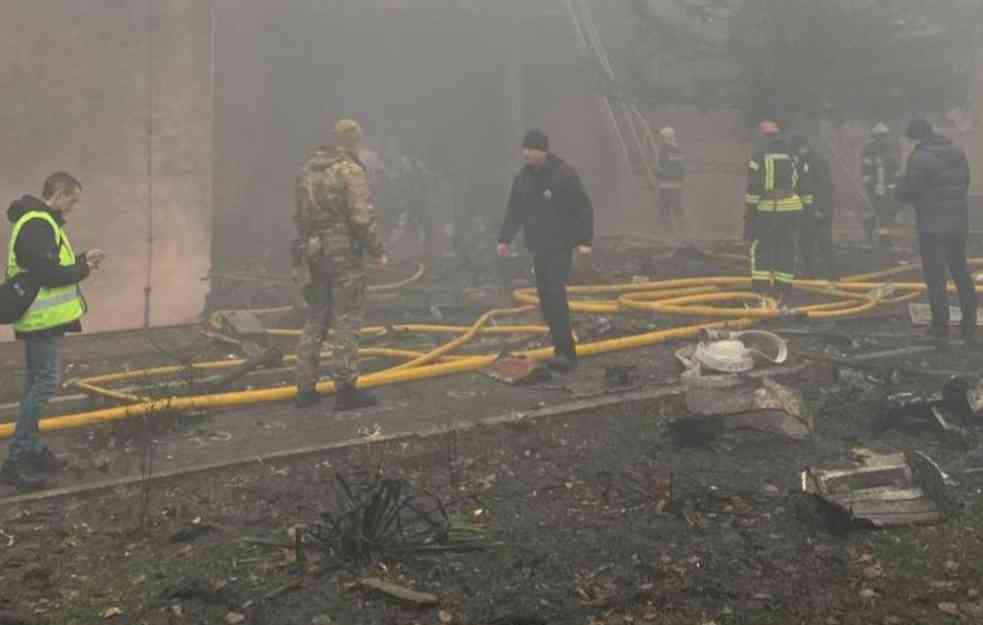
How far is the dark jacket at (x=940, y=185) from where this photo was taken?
9000 millimetres

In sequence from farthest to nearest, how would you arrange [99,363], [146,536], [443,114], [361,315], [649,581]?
[443,114] < [99,363] < [361,315] < [146,536] < [649,581]

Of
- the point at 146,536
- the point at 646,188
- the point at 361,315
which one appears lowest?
the point at 146,536

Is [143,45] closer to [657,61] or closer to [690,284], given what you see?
[690,284]

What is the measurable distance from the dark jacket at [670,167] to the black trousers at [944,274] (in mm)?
8709

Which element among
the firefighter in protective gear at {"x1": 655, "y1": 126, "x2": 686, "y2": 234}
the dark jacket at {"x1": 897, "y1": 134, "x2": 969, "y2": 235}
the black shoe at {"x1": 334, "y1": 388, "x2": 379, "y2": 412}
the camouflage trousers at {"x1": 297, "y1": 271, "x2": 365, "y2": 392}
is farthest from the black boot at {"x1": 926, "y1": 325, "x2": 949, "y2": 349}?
the firefighter in protective gear at {"x1": 655, "y1": 126, "x2": 686, "y2": 234}

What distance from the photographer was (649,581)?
14.3 ft

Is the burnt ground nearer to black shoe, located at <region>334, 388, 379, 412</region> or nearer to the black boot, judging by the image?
black shoe, located at <region>334, 388, 379, 412</region>

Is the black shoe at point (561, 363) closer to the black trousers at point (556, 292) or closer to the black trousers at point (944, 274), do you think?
the black trousers at point (556, 292)

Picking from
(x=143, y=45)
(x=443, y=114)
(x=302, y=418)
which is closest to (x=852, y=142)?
(x=443, y=114)

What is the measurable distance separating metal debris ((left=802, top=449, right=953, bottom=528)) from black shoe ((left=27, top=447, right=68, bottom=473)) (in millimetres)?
4732

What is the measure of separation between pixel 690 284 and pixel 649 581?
7165 millimetres

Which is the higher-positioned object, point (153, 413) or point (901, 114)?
point (901, 114)

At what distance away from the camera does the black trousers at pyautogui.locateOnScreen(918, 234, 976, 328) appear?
9.19m

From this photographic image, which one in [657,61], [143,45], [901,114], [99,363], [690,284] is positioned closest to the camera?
[99,363]
